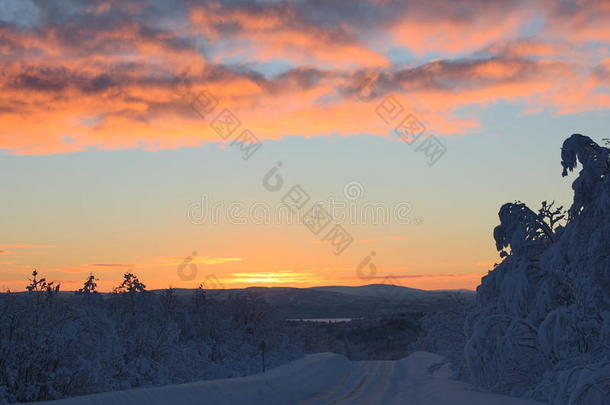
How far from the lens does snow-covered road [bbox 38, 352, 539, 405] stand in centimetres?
1888

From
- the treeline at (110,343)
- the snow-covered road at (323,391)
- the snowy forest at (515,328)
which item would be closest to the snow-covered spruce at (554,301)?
the snowy forest at (515,328)

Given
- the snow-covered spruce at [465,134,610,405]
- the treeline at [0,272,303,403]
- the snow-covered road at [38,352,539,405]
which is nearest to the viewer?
the snow-covered spruce at [465,134,610,405]

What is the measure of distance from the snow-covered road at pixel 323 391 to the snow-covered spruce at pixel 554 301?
1360 mm

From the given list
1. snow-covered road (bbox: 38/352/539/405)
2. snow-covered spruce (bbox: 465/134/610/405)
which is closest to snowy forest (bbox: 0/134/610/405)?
snow-covered spruce (bbox: 465/134/610/405)

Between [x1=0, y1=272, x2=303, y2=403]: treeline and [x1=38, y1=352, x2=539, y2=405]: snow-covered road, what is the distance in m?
3.71

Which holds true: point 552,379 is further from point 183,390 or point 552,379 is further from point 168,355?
point 168,355

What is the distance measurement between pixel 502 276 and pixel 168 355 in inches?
709

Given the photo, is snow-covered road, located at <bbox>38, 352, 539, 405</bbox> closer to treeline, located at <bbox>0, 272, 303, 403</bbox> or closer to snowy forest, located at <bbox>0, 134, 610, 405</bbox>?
snowy forest, located at <bbox>0, 134, 610, 405</bbox>

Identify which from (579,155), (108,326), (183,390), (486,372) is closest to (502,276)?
(486,372)

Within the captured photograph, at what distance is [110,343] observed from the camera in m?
25.1

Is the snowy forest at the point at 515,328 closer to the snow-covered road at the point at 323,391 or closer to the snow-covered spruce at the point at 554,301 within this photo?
the snow-covered spruce at the point at 554,301

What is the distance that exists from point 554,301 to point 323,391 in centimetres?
1376

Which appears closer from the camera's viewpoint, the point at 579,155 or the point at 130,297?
the point at 579,155

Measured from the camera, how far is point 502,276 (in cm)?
2283
